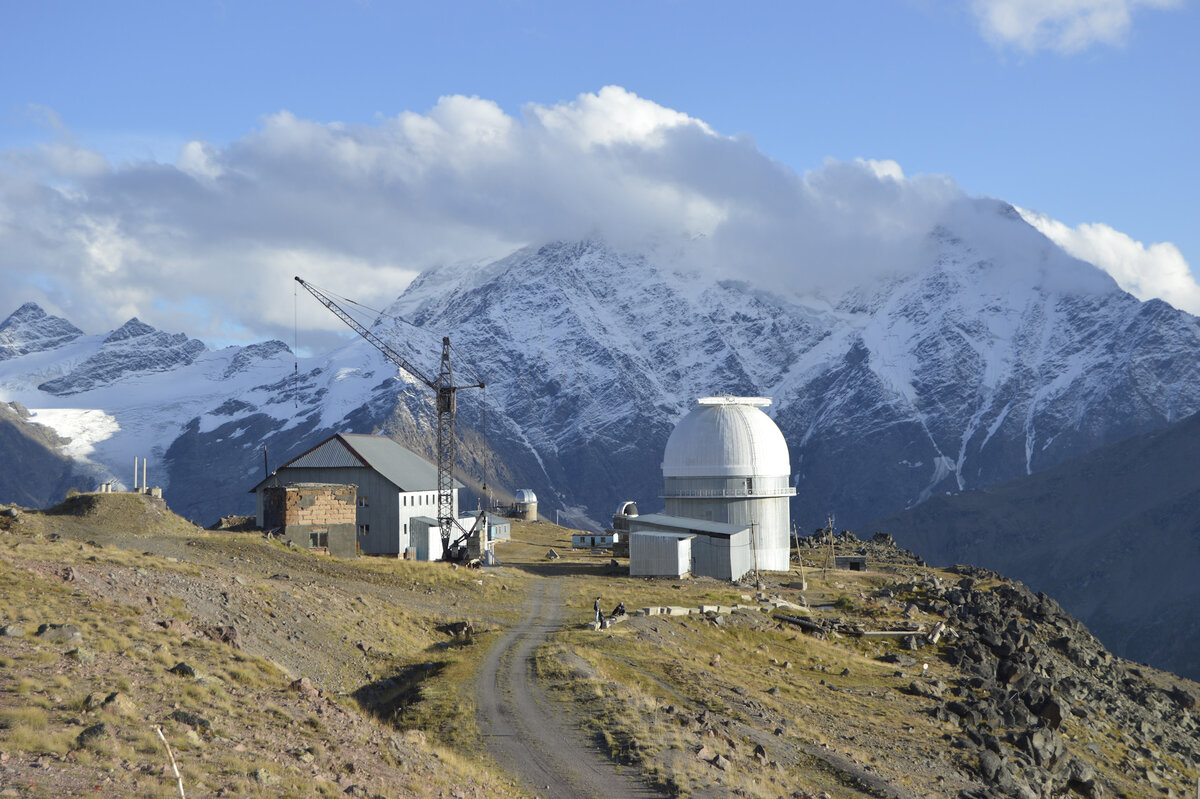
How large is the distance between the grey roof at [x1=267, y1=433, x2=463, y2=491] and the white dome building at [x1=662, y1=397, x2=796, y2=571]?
1871cm

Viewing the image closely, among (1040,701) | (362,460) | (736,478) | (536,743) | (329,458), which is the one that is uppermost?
(329,458)

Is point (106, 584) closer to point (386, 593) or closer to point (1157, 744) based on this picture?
point (386, 593)

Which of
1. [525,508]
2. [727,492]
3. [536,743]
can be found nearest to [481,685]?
[536,743]

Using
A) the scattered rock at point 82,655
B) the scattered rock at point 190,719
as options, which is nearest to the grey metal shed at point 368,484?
the scattered rock at point 82,655

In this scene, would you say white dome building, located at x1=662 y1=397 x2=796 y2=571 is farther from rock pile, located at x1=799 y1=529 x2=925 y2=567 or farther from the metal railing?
rock pile, located at x1=799 y1=529 x2=925 y2=567

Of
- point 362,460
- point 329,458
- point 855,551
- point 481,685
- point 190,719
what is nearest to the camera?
point 190,719

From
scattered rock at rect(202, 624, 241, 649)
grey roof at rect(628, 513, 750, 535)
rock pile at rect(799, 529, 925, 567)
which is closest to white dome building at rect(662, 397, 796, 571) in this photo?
grey roof at rect(628, 513, 750, 535)

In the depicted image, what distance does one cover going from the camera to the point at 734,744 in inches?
1115

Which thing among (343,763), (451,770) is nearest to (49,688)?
(343,763)

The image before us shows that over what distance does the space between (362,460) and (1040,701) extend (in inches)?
1979

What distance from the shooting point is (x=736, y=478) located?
3263 inches

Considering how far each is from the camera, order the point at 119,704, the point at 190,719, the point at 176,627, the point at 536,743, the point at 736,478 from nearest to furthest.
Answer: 1. the point at 119,704
2. the point at 190,719
3. the point at 536,743
4. the point at 176,627
5. the point at 736,478

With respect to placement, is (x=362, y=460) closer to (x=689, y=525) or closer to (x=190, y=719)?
(x=689, y=525)

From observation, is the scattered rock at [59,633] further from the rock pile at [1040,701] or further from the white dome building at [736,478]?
the white dome building at [736,478]
